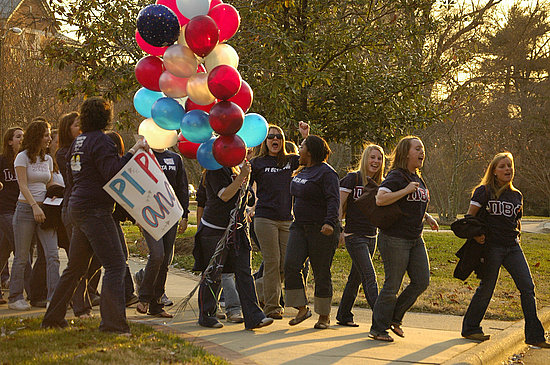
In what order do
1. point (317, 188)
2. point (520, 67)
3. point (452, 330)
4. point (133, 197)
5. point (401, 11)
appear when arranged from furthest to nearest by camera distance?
point (520, 67) < point (401, 11) < point (452, 330) < point (317, 188) < point (133, 197)

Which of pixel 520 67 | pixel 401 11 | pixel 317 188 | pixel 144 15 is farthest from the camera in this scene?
pixel 520 67

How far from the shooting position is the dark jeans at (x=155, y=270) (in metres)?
7.45

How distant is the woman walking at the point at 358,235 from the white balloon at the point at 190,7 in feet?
7.75

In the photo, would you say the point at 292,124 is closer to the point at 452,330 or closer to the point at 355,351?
the point at 452,330

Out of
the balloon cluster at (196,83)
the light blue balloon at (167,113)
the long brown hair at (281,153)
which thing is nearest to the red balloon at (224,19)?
the balloon cluster at (196,83)

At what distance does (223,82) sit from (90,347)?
259cm

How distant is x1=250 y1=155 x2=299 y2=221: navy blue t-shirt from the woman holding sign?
75.9 inches

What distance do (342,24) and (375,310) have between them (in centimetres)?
885

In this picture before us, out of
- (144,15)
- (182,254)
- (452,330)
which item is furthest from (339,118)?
(144,15)

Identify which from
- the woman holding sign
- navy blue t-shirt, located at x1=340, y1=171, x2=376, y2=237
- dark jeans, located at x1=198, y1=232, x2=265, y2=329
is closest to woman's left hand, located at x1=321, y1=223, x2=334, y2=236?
navy blue t-shirt, located at x1=340, y1=171, x2=376, y2=237

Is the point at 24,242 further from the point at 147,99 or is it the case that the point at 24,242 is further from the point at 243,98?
the point at 243,98

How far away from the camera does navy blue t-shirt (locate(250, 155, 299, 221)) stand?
7.72 m

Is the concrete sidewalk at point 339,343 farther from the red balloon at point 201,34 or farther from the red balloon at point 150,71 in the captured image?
the red balloon at point 201,34

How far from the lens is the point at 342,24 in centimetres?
1441
